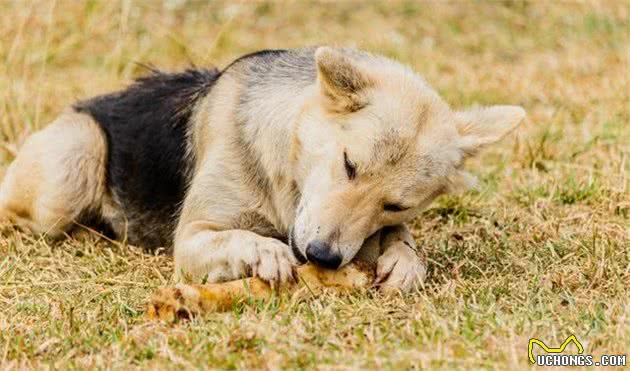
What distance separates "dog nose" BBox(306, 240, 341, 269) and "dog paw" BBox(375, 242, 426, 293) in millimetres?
407

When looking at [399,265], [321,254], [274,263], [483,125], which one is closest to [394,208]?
[399,265]

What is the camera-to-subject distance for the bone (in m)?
5.38

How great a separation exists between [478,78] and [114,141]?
4.54 m

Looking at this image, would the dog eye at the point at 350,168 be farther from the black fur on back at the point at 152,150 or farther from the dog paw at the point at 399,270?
the black fur on back at the point at 152,150

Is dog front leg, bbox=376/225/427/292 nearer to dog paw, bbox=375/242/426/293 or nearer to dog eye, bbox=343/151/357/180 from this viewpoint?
dog paw, bbox=375/242/426/293

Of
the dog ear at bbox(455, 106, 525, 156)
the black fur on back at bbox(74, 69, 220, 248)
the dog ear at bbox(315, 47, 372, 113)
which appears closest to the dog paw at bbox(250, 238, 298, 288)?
the dog ear at bbox(315, 47, 372, 113)

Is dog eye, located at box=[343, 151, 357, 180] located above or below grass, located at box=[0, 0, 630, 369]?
above

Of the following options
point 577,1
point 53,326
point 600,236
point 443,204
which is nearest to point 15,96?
point 443,204

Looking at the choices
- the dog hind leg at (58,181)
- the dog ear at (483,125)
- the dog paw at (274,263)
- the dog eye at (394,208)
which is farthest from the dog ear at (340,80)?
the dog hind leg at (58,181)

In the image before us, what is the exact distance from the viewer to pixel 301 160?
5.93 m

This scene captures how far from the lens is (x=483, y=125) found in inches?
247

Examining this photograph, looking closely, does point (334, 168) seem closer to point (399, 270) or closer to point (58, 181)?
point (399, 270)

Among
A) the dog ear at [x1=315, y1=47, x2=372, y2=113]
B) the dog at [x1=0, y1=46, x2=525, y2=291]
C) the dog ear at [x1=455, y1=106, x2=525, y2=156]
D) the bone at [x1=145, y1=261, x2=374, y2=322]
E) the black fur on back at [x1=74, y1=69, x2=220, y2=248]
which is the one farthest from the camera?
the black fur on back at [x1=74, y1=69, x2=220, y2=248]

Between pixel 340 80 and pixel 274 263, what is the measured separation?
966mm
